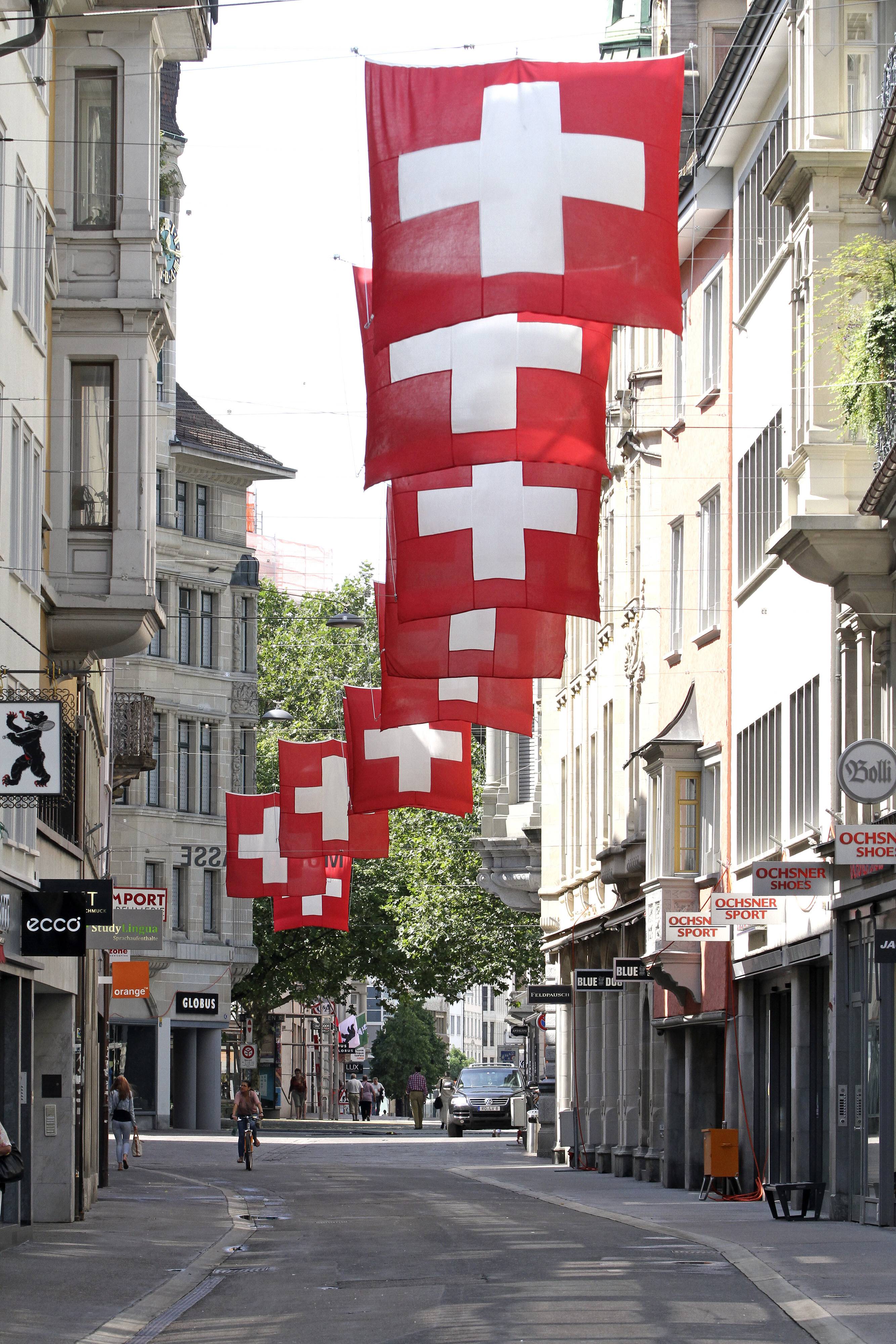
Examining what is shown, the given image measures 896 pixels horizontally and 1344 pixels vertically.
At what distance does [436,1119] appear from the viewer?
114188 mm

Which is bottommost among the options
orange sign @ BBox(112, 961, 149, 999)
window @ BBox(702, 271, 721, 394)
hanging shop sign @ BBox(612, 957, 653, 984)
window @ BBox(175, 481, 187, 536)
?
orange sign @ BBox(112, 961, 149, 999)

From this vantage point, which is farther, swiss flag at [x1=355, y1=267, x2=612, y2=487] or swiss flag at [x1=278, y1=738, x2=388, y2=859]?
swiss flag at [x1=278, y1=738, x2=388, y2=859]

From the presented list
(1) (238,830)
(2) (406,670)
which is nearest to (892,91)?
(2) (406,670)

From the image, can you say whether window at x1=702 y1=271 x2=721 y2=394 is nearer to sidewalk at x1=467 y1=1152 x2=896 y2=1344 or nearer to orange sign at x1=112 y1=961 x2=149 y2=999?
sidewalk at x1=467 y1=1152 x2=896 y2=1344

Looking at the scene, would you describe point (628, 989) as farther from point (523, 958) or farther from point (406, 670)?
point (523, 958)

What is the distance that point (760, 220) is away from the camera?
3078 centimetres

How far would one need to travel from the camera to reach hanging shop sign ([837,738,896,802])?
73.8ft

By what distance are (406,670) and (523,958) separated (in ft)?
140

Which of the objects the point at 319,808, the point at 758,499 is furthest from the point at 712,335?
the point at 319,808

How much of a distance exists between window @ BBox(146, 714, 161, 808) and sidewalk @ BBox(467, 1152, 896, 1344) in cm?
3314

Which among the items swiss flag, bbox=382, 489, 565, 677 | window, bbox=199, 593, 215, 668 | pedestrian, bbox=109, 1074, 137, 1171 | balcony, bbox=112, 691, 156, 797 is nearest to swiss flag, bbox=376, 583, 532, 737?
swiss flag, bbox=382, 489, 565, 677

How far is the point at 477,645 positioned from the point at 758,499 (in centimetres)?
804

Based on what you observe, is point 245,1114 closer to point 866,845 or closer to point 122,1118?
point 122,1118

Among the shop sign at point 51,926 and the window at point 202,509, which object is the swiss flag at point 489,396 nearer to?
Answer: the shop sign at point 51,926
